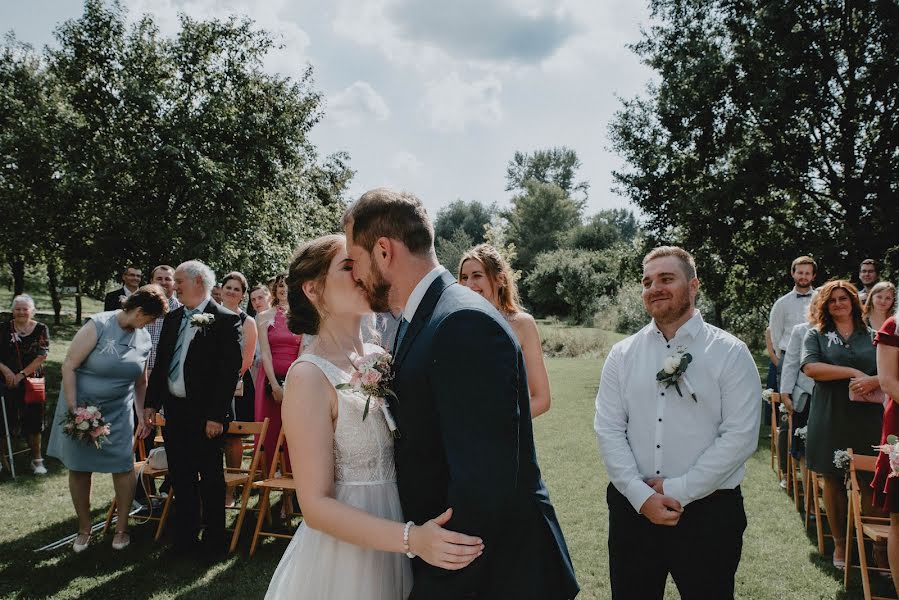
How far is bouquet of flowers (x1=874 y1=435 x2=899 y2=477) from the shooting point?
11.6 ft

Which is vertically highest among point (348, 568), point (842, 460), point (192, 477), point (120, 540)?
point (348, 568)

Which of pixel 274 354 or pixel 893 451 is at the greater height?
pixel 274 354

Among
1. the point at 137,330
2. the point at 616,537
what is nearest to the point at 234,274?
the point at 137,330

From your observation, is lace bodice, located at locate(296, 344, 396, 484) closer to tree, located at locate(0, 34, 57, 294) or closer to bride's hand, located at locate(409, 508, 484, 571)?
bride's hand, located at locate(409, 508, 484, 571)

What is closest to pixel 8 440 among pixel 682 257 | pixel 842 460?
pixel 682 257

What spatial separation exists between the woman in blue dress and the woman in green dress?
6092 mm

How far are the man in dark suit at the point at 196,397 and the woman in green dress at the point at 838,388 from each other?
529 cm

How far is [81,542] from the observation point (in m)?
5.78

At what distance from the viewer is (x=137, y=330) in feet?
20.0

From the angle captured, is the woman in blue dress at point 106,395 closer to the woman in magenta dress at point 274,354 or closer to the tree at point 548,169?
the woman in magenta dress at point 274,354

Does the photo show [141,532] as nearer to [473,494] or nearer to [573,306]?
[473,494]

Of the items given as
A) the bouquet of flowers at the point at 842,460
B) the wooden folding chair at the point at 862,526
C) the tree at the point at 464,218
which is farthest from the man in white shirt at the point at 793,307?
the tree at the point at 464,218

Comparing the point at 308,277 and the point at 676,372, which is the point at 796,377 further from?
the point at 308,277

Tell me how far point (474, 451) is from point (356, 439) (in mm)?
924
